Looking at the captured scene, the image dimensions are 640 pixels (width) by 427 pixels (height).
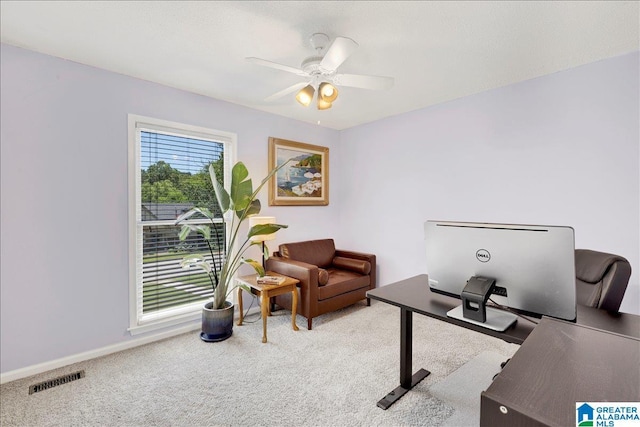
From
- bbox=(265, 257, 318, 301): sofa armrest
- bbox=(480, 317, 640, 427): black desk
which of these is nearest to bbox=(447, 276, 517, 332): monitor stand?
bbox=(480, 317, 640, 427): black desk

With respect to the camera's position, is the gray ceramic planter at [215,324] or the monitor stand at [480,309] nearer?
the monitor stand at [480,309]

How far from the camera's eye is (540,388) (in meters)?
0.67

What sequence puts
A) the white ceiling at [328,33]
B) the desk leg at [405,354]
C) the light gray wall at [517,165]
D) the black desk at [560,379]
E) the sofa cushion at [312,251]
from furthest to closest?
the sofa cushion at [312,251]
the light gray wall at [517,165]
the desk leg at [405,354]
the white ceiling at [328,33]
the black desk at [560,379]

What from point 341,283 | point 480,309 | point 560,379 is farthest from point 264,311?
point 560,379

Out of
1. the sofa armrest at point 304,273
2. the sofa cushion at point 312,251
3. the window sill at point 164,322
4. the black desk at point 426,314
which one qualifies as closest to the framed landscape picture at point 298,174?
the sofa cushion at point 312,251

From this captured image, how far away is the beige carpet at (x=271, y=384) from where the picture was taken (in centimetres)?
179

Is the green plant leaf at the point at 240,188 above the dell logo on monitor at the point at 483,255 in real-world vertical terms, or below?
above

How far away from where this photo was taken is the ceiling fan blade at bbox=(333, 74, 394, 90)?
2039mm

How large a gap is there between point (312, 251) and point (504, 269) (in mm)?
2834

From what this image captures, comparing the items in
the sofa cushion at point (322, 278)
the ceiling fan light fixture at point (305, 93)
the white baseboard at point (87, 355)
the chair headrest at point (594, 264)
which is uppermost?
the ceiling fan light fixture at point (305, 93)

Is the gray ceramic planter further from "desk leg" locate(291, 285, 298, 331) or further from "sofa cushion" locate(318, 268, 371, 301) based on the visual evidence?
"sofa cushion" locate(318, 268, 371, 301)

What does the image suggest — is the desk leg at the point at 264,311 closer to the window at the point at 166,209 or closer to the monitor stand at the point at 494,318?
the window at the point at 166,209

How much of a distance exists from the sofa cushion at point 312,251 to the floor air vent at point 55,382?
2170 mm

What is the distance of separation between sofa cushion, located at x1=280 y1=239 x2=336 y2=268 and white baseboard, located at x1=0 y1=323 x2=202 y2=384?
1354 mm
